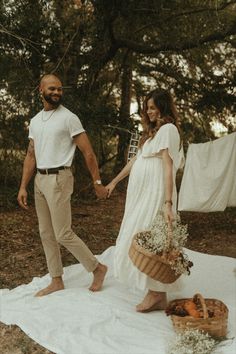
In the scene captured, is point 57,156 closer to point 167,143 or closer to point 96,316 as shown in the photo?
point 167,143

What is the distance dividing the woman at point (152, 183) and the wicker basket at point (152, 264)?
0.75 ft

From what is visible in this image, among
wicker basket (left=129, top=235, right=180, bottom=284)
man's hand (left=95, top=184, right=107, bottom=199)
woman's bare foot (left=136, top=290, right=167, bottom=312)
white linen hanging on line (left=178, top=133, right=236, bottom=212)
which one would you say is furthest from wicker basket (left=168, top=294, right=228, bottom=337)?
white linen hanging on line (left=178, top=133, right=236, bottom=212)

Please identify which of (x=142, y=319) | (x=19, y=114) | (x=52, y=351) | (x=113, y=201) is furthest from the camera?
(x=113, y=201)

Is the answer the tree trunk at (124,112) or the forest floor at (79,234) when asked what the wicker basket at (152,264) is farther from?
the tree trunk at (124,112)

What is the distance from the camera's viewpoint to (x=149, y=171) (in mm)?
3523

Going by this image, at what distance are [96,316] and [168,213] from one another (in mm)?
854

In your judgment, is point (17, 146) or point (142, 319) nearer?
point (142, 319)

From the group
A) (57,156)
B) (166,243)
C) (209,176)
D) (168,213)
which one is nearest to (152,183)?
(168,213)

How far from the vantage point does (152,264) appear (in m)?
3.19

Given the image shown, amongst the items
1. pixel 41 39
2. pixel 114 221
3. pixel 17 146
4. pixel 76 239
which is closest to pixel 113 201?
pixel 114 221

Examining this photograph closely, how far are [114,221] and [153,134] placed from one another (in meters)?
3.99

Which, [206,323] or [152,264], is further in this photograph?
[152,264]

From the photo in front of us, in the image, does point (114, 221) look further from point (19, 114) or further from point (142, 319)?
point (142, 319)

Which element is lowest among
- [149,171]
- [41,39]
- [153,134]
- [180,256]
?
[180,256]
